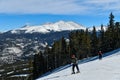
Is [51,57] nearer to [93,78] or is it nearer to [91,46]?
[91,46]

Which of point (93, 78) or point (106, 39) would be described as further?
point (106, 39)

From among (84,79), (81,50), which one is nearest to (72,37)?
(81,50)

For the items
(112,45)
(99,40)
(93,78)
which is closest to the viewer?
(93,78)

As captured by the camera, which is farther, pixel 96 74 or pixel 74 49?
pixel 74 49

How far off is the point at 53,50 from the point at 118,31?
24.7 metres

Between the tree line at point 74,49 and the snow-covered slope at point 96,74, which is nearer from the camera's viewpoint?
the snow-covered slope at point 96,74

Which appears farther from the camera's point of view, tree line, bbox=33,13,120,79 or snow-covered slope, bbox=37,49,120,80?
tree line, bbox=33,13,120,79

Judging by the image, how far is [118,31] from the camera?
104m

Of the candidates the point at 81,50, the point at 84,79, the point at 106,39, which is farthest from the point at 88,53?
the point at 84,79

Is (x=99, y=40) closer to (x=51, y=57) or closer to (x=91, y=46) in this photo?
(x=91, y=46)

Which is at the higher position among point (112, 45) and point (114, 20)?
point (114, 20)

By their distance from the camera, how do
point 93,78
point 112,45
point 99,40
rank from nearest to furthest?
point 93,78
point 112,45
point 99,40

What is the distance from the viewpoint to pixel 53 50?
381 feet

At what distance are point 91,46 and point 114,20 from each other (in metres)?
11.8
